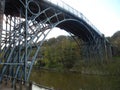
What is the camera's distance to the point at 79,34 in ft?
107

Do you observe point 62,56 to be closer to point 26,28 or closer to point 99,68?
point 99,68

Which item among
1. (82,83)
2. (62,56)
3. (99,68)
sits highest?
(62,56)

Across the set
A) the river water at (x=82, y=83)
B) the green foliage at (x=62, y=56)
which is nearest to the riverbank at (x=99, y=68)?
the green foliage at (x=62, y=56)

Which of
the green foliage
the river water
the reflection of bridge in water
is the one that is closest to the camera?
the reflection of bridge in water

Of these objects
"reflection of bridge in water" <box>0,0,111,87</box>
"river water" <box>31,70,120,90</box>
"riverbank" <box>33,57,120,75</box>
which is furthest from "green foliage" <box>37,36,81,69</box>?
"river water" <box>31,70,120,90</box>

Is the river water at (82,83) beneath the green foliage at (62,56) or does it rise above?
beneath

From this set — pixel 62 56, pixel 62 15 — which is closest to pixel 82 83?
pixel 62 15

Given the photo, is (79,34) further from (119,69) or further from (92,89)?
(92,89)

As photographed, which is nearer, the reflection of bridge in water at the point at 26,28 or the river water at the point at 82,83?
the reflection of bridge in water at the point at 26,28

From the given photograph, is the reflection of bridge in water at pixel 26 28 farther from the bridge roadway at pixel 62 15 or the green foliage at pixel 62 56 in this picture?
the green foliage at pixel 62 56

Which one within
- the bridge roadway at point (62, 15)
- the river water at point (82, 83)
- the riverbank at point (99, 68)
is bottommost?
the river water at point (82, 83)

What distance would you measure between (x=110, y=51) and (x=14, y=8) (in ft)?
90.5

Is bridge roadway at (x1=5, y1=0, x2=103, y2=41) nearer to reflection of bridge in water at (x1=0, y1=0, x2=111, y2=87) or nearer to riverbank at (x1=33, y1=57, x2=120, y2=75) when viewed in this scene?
reflection of bridge in water at (x1=0, y1=0, x2=111, y2=87)

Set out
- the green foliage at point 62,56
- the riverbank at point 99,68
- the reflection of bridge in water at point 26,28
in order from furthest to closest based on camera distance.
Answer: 1. the green foliage at point 62,56
2. the riverbank at point 99,68
3. the reflection of bridge in water at point 26,28
